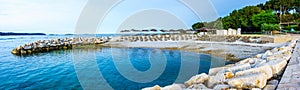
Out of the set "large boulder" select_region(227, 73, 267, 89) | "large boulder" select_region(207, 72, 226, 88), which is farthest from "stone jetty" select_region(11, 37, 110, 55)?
"large boulder" select_region(227, 73, 267, 89)

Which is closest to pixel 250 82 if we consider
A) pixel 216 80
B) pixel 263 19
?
pixel 216 80

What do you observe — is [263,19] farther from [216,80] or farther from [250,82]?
[250,82]

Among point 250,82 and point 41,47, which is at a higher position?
point 41,47

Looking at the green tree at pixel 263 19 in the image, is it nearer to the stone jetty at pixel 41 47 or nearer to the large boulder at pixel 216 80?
the stone jetty at pixel 41 47

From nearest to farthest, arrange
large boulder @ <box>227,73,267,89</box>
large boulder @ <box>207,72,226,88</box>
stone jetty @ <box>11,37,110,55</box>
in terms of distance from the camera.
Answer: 1. large boulder @ <box>227,73,267,89</box>
2. large boulder @ <box>207,72,226,88</box>
3. stone jetty @ <box>11,37,110,55</box>

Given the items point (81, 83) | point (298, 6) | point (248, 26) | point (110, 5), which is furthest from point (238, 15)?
point (81, 83)

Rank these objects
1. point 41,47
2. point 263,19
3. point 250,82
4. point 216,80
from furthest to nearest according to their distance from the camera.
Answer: point 263,19 < point 41,47 < point 216,80 < point 250,82

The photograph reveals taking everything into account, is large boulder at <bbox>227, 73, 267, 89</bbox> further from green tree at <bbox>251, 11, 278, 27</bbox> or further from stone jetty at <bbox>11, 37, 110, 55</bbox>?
green tree at <bbox>251, 11, 278, 27</bbox>

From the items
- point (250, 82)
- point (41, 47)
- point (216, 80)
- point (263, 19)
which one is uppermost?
point (263, 19)

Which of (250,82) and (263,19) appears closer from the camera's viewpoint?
(250,82)

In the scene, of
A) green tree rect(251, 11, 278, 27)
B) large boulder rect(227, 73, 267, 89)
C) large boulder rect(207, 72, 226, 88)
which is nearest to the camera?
large boulder rect(227, 73, 267, 89)

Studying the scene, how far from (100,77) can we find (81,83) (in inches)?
33.0

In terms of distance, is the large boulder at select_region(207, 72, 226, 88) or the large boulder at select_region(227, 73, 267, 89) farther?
the large boulder at select_region(207, 72, 226, 88)

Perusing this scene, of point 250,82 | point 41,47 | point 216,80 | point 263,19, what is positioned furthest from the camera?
point 263,19
